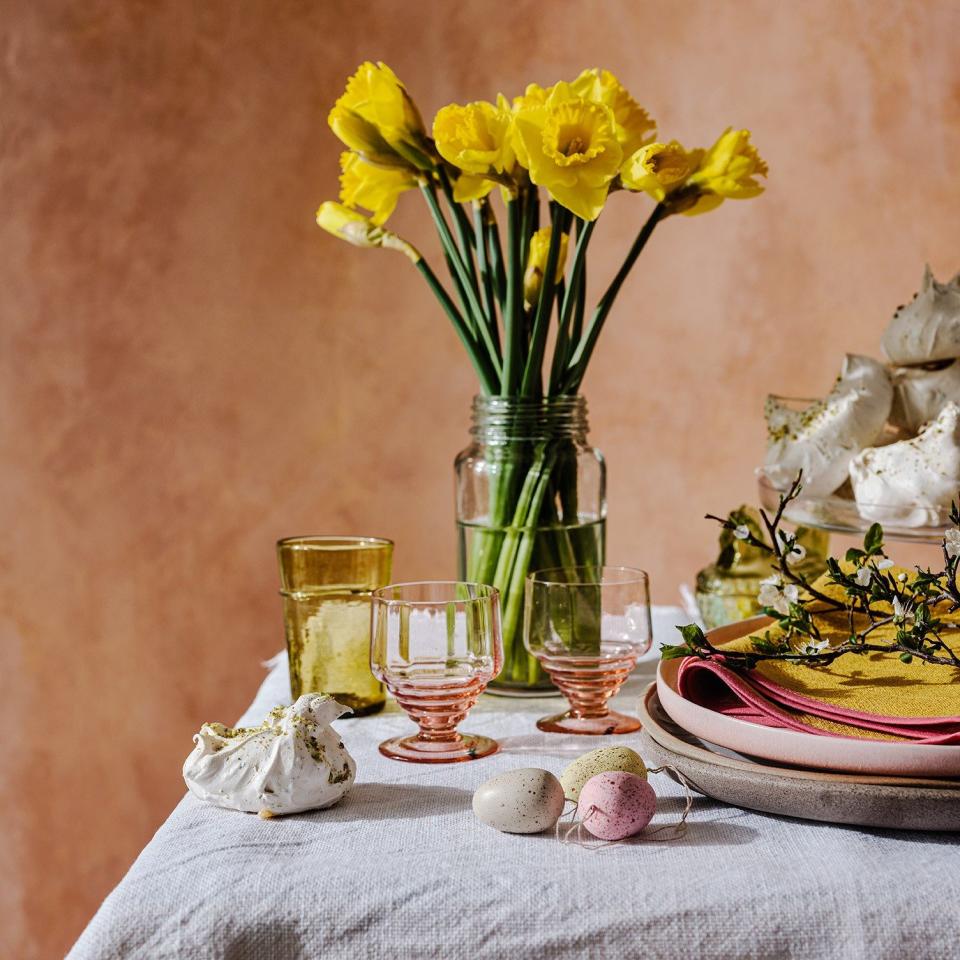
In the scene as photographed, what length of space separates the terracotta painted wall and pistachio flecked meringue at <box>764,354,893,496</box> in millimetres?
1163

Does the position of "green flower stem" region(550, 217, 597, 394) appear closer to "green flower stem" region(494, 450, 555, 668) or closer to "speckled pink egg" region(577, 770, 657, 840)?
"green flower stem" region(494, 450, 555, 668)

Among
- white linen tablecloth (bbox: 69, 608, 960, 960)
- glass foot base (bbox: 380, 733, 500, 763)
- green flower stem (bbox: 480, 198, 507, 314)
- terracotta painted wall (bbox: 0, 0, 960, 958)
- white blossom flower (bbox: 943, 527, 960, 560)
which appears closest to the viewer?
white linen tablecloth (bbox: 69, 608, 960, 960)

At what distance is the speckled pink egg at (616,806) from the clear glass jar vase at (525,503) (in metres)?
0.32

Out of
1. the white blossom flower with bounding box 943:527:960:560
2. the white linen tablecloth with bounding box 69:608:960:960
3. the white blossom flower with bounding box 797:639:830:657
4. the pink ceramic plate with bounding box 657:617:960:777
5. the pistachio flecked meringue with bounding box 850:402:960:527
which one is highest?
the pistachio flecked meringue with bounding box 850:402:960:527

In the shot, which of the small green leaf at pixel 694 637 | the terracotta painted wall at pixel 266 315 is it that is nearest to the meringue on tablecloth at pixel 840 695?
the small green leaf at pixel 694 637

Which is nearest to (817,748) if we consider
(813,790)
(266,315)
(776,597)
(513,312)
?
(813,790)

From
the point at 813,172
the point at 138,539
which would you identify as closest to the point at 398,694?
the point at 138,539

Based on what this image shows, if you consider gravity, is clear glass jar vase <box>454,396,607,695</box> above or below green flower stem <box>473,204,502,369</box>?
below

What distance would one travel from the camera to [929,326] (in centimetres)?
101

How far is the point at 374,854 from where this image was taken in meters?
0.60

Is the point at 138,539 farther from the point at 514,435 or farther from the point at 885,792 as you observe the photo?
the point at 885,792

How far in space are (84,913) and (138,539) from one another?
733mm

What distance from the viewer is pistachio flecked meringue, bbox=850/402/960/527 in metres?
0.90

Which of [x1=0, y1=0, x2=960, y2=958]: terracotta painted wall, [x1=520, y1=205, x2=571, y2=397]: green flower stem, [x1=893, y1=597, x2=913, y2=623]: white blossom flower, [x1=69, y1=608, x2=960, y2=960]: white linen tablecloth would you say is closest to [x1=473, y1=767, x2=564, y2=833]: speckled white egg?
[x1=69, y1=608, x2=960, y2=960]: white linen tablecloth
